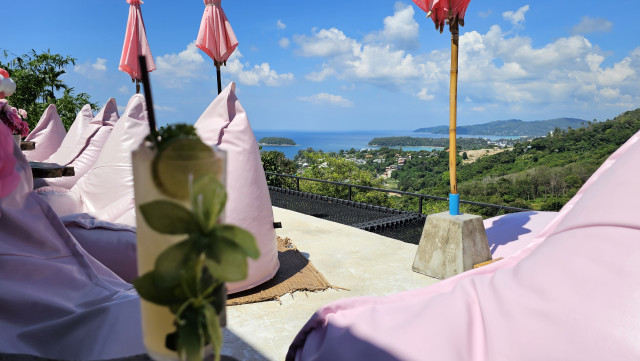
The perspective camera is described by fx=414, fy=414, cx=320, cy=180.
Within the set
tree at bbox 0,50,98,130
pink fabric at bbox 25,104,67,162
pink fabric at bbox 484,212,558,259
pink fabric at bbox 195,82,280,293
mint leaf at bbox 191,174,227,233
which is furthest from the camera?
tree at bbox 0,50,98,130

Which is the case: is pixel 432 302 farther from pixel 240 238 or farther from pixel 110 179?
pixel 110 179

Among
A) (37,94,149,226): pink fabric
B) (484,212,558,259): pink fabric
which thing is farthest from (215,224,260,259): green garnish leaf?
(484,212,558,259): pink fabric

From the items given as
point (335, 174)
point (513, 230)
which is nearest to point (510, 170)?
point (335, 174)

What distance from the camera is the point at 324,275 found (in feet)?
10.5

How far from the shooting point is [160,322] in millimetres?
499

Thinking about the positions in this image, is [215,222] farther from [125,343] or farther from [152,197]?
[125,343]

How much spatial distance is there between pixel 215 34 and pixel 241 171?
345cm

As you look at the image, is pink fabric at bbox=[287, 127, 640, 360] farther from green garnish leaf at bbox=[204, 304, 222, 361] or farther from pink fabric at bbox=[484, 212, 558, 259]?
pink fabric at bbox=[484, 212, 558, 259]

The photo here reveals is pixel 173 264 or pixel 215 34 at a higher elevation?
pixel 215 34

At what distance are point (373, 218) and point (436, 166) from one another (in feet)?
56.2

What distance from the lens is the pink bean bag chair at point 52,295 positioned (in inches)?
35.7

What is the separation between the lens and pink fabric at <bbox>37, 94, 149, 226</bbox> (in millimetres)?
2836

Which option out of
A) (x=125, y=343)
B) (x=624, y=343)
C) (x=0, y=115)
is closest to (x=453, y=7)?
(x=624, y=343)

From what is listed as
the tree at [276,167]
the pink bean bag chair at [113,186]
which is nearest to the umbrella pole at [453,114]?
the pink bean bag chair at [113,186]
